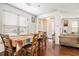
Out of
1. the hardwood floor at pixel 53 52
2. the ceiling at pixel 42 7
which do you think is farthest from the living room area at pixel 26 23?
the hardwood floor at pixel 53 52

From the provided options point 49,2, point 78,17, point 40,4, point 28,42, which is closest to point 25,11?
point 40,4

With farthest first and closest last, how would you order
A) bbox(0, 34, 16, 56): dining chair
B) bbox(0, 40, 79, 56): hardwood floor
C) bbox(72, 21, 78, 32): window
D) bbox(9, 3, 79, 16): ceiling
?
bbox(0, 40, 79, 56): hardwood floor, bbox(72, 21, 78, 32): window, bbox(0, 34, 16, 56): dining chair, bbox(9, 3, 79, 16): ceiling

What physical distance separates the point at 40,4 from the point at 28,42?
116cm

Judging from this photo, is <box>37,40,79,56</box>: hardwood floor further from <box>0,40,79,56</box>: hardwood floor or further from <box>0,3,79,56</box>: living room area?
<box>0,3,79,56</box>: living room area

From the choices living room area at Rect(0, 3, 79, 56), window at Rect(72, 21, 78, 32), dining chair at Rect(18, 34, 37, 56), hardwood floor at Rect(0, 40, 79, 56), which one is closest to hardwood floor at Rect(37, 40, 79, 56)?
hardwood floor at Rect(0, 40, 79, 56)

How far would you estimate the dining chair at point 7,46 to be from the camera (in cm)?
280

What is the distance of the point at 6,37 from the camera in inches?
110

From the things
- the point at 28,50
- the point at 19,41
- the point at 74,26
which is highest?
the point at 74,26

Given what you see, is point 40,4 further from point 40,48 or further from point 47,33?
point 40,48

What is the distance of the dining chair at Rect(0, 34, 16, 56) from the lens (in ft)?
9.19

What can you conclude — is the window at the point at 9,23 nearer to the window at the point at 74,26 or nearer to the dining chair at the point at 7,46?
the dining chair at the point at 7,46

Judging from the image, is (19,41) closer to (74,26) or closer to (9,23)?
(9,23)

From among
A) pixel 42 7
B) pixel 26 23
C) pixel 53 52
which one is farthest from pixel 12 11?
pixel 53 52

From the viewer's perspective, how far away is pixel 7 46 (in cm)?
298
